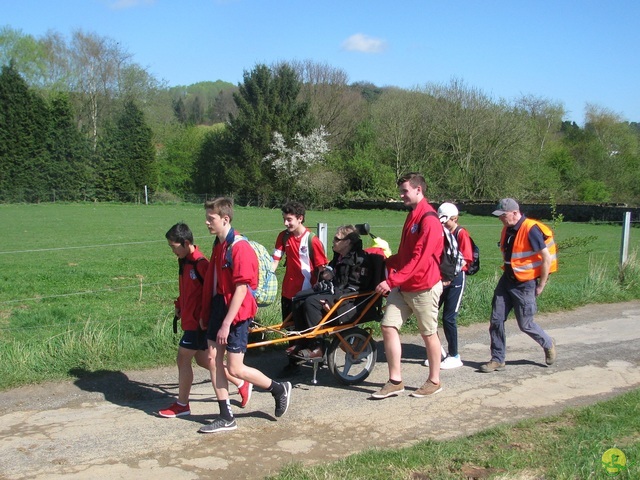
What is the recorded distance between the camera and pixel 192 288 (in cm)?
545

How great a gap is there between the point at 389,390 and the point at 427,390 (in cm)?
35

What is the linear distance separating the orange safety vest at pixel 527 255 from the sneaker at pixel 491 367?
91cm

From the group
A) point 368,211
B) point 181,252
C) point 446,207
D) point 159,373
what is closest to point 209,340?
point 181,252

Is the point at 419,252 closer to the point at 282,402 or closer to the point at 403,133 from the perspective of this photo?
the point at 282,402

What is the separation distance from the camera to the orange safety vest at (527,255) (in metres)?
6.74

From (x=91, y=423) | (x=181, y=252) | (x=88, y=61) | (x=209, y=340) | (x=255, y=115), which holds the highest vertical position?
(x=88, y=61)

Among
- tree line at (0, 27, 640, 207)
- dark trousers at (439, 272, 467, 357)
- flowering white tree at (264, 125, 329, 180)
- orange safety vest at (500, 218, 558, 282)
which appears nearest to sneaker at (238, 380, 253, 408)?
dark trousers at (439, 272, 467, 357)

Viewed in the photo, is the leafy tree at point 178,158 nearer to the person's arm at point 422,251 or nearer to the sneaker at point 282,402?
the person's arm at point 422,251

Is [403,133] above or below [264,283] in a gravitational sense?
above

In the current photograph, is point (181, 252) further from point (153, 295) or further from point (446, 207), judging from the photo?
point (153, 295)

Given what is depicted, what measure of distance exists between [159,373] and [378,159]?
47.4 m

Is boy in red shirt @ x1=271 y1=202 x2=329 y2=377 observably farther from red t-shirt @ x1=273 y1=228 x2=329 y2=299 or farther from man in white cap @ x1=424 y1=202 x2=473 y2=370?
man in white cap @ x1=424 y1=202 x2=473 y2=370

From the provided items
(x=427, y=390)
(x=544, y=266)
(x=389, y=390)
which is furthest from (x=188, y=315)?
(x=544, y=266)

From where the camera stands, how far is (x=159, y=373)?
6625 mm
